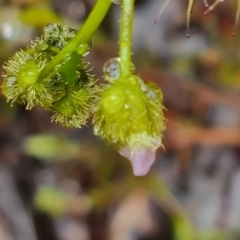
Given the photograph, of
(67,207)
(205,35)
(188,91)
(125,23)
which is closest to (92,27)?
(125,23)

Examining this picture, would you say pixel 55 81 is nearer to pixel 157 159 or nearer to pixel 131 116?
pixel 131 116

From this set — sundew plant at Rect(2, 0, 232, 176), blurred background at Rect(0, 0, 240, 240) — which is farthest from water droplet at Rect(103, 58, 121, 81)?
blurred background at Rect(0, 0, 240, 240)

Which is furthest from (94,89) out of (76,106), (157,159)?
(157,159)

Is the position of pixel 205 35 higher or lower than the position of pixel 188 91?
higher

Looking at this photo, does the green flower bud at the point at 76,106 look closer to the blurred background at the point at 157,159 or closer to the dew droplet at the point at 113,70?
the dew droplet at the point at 113,70

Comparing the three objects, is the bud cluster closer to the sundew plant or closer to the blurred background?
the sundew plant

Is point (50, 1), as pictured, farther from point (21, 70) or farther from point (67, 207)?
point (21, 70)
